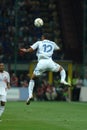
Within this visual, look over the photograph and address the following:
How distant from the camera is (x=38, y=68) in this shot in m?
22.0

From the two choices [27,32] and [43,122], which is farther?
[27,32]

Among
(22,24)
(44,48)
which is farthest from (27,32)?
(44,48)

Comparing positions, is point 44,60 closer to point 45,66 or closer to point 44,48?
point 45,66

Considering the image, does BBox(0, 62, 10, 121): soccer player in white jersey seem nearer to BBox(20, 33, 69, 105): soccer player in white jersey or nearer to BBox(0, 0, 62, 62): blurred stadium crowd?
BBox(20, 33, 69, 105): soccer player in white jersey

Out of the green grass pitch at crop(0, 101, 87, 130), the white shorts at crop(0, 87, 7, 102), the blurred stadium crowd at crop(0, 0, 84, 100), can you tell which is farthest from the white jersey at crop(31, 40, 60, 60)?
the blurred stadium crowd at crop(0, 0, 84, 100)

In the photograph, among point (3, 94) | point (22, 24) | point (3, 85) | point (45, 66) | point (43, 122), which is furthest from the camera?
point (22, 24)

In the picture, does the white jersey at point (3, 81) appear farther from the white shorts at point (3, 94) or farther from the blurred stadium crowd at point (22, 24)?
the blurred stadium crowd at point (22, 24)

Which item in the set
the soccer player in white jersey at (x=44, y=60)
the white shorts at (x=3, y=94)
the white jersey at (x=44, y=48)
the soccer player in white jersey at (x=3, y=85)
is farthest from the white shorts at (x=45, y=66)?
the white shorts at (x=3, y=94)

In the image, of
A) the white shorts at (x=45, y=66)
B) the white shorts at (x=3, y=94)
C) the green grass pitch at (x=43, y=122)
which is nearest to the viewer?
the green grass pitch at (x=43, y=122)

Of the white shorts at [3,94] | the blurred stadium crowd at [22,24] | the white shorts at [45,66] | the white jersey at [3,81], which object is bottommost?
the white shorts at [3,94]

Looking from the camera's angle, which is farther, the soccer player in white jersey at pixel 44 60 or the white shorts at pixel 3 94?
the soccer player in white jersey at pixel 44 60

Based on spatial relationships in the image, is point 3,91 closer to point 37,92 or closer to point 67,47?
point 37,92

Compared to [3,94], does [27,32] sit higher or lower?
higher

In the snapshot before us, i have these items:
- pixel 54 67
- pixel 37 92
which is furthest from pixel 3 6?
pixel 54 67
